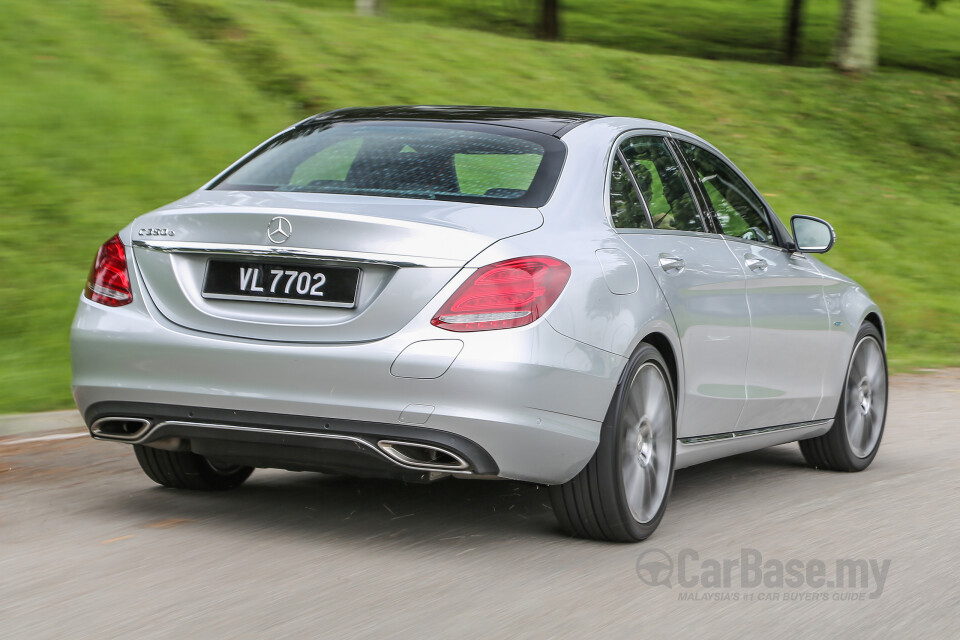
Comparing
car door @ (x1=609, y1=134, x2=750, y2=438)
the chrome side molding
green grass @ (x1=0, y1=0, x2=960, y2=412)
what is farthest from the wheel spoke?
green grass @ (x1=0, y1=0, x2=960, y2=412)

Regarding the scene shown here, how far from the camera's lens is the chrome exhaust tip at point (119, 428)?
191 inches

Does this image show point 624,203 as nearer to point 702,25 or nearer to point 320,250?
point 320,250

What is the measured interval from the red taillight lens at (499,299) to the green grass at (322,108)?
3.90 metres

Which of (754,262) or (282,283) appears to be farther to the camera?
(754,262)

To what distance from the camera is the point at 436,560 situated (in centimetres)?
479

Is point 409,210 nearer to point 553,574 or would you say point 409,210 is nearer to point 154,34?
point 553,574

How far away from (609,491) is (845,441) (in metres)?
2.79

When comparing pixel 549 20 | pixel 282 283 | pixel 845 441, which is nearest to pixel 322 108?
pixel 845 441

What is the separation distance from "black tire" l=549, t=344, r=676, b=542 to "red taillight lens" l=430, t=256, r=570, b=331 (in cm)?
60

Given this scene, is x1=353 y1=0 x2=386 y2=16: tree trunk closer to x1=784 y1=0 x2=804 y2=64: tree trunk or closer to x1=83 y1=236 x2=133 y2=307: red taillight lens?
x1=784 y1=0 x2=804 y2=64: tree trunk

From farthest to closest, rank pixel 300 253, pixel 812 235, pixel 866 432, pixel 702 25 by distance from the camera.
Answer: pixel 702 25, pixel 866 432, pixel 812 235, pixel 300 253

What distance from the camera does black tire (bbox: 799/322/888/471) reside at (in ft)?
23.9

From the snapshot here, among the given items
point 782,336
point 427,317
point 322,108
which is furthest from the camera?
point 322,108

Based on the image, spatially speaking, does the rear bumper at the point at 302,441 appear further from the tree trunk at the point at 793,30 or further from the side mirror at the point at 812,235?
the tree trunk at the point at 793,30
